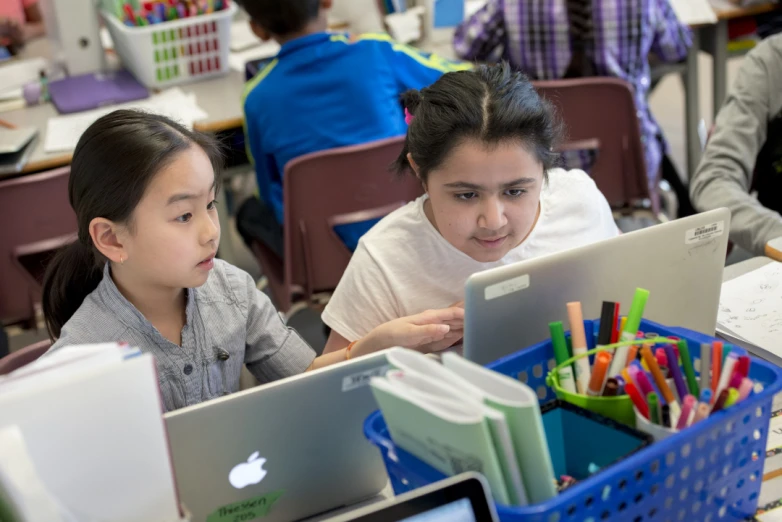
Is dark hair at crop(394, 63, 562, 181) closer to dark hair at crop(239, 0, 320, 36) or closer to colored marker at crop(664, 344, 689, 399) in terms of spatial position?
colored marker at crop(664, 344, 689, 399)

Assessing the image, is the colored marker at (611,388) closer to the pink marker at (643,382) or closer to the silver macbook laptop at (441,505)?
the pink marker at (643,382)

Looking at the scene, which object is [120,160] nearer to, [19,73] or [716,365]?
[716,365]

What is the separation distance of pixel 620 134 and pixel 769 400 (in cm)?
148

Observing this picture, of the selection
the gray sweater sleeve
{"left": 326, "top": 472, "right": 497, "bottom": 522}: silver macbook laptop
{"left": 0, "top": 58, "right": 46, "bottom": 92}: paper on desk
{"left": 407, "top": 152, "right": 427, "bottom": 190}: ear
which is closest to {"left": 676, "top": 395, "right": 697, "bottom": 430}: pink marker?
{"left": 326, "top": 472, "right": 497, "bottom": 522}: silver macbook laptop

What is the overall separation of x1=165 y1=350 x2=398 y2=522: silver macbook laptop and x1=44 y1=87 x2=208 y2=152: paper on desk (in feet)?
5.11

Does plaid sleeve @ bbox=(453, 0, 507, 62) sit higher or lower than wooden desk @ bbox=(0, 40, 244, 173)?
higher

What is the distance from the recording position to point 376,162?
207 centimetres

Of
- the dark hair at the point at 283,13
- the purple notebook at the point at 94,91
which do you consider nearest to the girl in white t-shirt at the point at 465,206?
the dark hair at the point at 283,13

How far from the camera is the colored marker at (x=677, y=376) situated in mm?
906

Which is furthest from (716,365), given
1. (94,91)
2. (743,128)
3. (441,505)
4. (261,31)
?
(94,91)

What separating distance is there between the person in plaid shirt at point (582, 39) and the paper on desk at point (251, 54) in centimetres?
67

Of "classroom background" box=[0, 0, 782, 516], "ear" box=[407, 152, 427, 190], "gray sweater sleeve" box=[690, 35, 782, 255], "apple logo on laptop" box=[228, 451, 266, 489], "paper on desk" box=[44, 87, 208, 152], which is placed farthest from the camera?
"paper on desk" box=[44, 87, 208, 152]

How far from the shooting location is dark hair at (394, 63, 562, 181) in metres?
1.34

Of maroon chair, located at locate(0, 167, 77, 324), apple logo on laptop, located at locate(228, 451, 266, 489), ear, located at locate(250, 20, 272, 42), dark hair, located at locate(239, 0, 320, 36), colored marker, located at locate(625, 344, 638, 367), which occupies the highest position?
dark hair, located at locate(239, 0, 320, 36)
